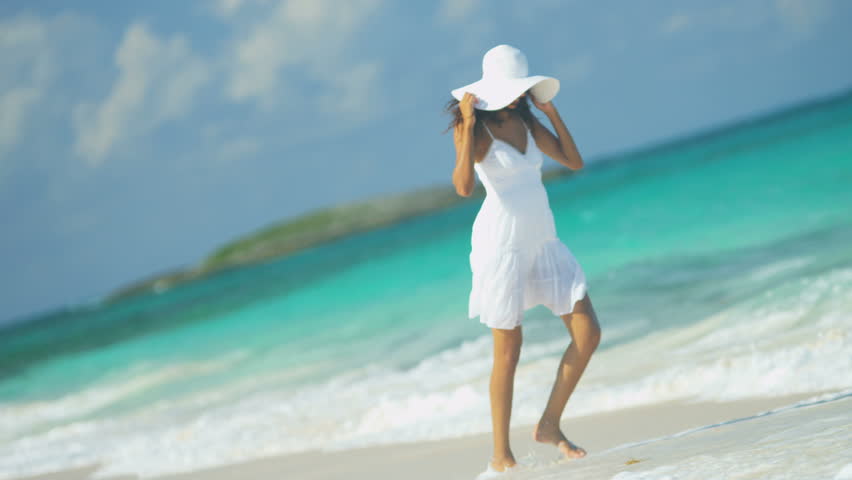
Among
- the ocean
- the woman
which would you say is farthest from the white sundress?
the ocean

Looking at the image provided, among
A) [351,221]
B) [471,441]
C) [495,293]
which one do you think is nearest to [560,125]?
[495,293]

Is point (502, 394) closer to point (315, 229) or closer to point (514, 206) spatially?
point (514, 206)

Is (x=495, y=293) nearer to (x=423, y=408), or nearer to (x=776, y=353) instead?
(x=776, y=353)

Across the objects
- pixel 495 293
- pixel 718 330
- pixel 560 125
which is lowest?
pixel 718 330

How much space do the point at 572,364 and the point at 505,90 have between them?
1.32 m

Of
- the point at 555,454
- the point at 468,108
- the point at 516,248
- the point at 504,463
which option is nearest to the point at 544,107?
the point at 468,108

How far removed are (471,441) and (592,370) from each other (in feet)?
4.67

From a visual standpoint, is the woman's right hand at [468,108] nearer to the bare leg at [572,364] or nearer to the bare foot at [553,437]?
the bare leg at [572,364]

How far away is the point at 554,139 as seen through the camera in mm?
3959

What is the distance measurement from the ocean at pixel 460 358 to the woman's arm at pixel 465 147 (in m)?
2.20

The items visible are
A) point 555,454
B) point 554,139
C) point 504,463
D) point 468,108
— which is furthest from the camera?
point 555,454

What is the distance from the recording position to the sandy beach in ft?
12.3

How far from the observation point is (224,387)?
10.3 meters

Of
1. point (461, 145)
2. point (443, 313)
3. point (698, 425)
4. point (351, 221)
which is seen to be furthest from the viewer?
point (351, 221)
